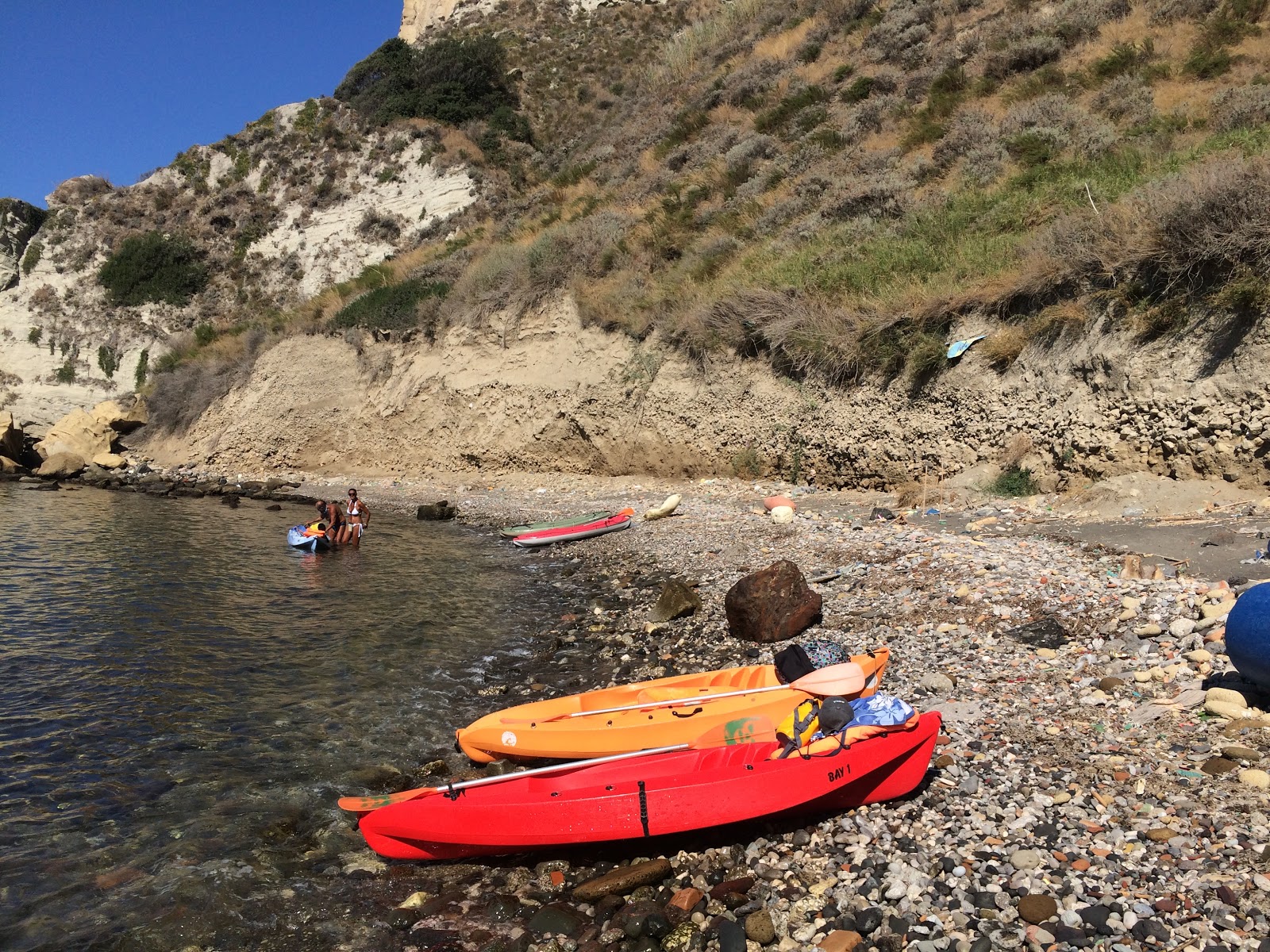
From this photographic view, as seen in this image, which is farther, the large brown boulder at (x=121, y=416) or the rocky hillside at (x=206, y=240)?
the rocky hillside at (x=206, y=240)

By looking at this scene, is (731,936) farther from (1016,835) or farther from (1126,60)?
(1126,60)

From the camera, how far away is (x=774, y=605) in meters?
7.91

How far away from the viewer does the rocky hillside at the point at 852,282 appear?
1071 centimetres

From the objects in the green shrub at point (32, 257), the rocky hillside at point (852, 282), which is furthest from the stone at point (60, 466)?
the green shrub at point (32, 257)

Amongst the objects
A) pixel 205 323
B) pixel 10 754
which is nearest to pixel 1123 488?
pixel 10 754

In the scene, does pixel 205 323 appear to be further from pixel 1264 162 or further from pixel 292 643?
pixel 1264 162

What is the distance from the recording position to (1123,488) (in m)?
10.1

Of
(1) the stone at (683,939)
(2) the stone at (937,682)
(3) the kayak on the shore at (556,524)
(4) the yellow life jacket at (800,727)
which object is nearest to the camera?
(1) the stone at (683,939)

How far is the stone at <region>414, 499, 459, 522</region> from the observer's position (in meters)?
17.5

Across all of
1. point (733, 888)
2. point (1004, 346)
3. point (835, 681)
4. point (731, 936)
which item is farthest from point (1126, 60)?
point (731, 936)

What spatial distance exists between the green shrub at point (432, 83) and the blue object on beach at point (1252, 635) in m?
43.0

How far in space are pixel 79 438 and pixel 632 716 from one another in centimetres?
3155

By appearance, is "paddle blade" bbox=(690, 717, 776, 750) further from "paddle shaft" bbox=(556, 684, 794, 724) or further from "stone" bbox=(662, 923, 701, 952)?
"stone" bbox=(662, 923, 701, 952)

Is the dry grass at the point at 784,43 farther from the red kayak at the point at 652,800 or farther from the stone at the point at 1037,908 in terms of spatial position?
the stone at the point at 1037,908
